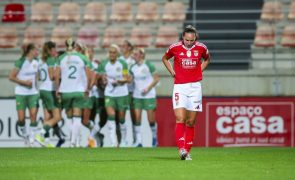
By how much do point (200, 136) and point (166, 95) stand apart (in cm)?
133

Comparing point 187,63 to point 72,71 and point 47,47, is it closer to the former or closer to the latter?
point 72,71

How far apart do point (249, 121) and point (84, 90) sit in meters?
4.29

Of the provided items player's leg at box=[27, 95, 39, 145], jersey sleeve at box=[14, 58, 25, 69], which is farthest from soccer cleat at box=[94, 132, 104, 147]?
jersey sleeve at box=[14, 58, 25, 69]

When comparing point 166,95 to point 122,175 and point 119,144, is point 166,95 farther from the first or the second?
point 122,175

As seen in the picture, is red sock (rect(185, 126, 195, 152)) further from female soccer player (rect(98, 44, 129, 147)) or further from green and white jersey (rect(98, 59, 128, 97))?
green and white jersey (rect(98, 59, 128, 97))

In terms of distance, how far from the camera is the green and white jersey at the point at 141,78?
76.0ft

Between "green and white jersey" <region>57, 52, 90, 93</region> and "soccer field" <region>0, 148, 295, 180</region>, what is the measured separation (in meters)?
3.93

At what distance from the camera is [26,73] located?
2233 centimetres

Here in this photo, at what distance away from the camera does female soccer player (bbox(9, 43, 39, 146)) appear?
871 inches

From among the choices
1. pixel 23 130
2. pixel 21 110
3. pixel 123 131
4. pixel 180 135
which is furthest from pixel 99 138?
pixel 180 135

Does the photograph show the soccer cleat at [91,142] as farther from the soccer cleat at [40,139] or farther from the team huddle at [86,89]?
the soccer cleat at [40,139]

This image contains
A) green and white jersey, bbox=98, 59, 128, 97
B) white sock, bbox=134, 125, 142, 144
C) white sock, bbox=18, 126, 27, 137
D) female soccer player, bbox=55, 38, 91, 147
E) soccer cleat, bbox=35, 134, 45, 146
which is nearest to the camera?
female soccer player, bbox=55, 38, 91, 147

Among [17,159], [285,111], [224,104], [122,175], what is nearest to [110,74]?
[224,104]

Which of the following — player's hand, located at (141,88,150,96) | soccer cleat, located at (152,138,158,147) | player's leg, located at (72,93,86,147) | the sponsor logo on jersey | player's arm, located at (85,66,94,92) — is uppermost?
the sponsor logo on jersey
